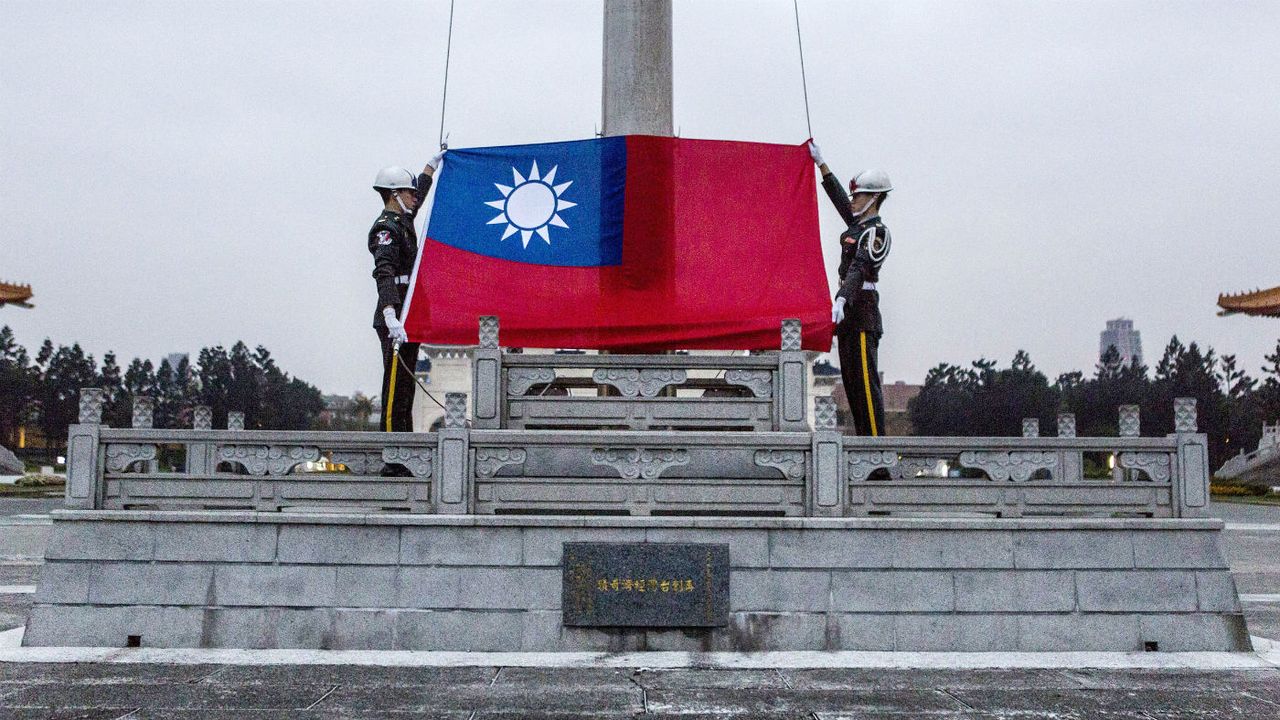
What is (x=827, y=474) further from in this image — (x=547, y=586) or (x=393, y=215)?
(x=393, y=215)

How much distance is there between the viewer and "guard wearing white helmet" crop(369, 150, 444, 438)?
9562 mm

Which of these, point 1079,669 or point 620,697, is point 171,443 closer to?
point 620,697

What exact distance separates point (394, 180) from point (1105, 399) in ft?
183

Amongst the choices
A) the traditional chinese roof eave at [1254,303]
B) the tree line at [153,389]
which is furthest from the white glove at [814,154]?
the tree line at [153,389]

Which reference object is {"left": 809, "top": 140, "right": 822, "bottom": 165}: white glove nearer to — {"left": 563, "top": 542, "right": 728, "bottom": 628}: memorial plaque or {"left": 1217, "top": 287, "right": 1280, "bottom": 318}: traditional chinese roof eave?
{"left": 563, "top": 542, "right": 728, "bottom": 628}: memorial plaque

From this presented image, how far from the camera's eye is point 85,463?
8164mm

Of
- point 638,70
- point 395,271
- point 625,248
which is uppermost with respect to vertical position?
point 638,70

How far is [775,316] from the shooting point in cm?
964

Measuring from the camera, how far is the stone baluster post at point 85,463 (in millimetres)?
8141

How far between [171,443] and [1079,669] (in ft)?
22.8

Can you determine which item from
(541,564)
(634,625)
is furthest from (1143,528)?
(541,564)

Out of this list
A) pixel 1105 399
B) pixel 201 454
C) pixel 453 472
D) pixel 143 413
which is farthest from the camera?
pixel 1105 399

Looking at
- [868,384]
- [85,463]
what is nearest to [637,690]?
[868,384]

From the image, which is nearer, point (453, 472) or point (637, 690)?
point (637, 690)
